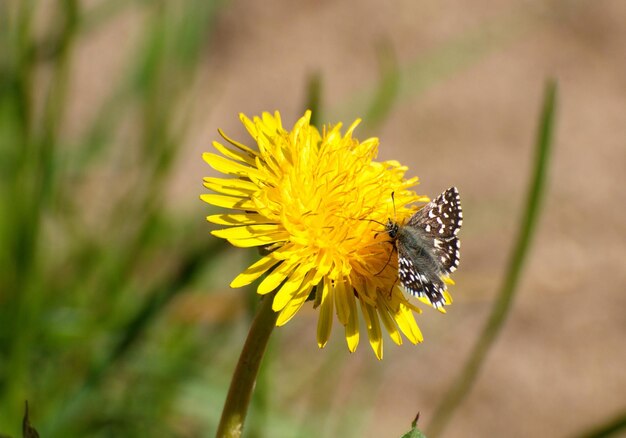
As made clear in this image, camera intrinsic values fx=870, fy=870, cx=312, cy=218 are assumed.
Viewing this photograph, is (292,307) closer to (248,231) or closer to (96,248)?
(248,231)

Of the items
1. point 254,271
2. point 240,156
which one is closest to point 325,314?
point 254,271

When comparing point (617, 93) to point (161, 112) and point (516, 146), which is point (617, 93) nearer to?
point (516, 146)

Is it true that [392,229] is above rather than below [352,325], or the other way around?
above

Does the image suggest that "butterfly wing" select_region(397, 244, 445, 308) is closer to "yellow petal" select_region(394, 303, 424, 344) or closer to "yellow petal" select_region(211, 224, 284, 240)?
"yellow petal" select_region(394, 303, 424, 344)

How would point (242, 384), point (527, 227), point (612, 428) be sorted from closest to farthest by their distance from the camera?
point (242, 384) < point (612, 428) < point (527, 227)

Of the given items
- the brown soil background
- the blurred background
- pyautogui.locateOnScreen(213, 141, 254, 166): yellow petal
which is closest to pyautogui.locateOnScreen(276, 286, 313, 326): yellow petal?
pyautogui.locateOnScreen(213, 141, 254, 166): yellow petal

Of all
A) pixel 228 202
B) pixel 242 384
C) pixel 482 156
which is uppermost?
pixel 482 156

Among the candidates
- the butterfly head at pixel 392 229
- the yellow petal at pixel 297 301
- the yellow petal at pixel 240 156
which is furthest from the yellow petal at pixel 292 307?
the yellow petal at pixel 240 156

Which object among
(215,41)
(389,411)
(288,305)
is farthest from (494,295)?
(288,305)
